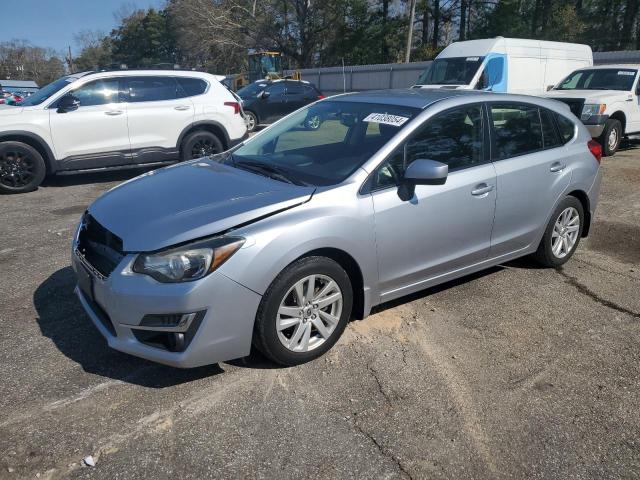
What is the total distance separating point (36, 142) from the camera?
8.01m

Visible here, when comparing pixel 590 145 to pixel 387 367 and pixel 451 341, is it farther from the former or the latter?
pixel 387 367

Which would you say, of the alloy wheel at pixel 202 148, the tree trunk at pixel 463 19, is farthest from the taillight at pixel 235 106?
the tree trunk at pixel 463 19

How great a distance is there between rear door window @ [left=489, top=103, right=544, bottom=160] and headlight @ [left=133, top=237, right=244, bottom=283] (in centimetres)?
245

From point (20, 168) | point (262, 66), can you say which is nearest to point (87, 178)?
point (20, 168)

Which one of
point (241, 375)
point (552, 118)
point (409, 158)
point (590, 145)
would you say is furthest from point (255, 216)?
point (590, 145)

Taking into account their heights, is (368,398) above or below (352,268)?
below

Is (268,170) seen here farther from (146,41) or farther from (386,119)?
(146,41)

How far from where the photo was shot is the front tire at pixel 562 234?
4871mm

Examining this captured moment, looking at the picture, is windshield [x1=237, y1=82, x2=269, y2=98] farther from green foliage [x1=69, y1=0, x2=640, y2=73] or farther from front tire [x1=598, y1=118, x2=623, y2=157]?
green foliage [x1=69, y1=0, x2=640, y2=73]

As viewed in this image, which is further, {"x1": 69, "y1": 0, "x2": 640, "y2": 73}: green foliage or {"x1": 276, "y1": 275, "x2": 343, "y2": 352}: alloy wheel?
{"x1": 69, "y1": 0, "x2": 640, "y2": 73}: green foliage

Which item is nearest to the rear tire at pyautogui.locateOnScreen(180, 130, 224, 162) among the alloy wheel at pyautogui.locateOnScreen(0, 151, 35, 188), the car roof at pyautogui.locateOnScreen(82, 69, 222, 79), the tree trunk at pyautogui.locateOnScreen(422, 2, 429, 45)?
the car roof at pyautogui.locateOnScreen(82, 69, 222, 79)

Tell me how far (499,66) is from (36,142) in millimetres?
10488

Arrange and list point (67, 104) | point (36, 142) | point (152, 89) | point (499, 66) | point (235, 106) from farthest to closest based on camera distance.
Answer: point (499, 66), point (235, 106), point (152, 89), point (67, 104), point (36, 142)

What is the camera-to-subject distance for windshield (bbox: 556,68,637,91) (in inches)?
463
